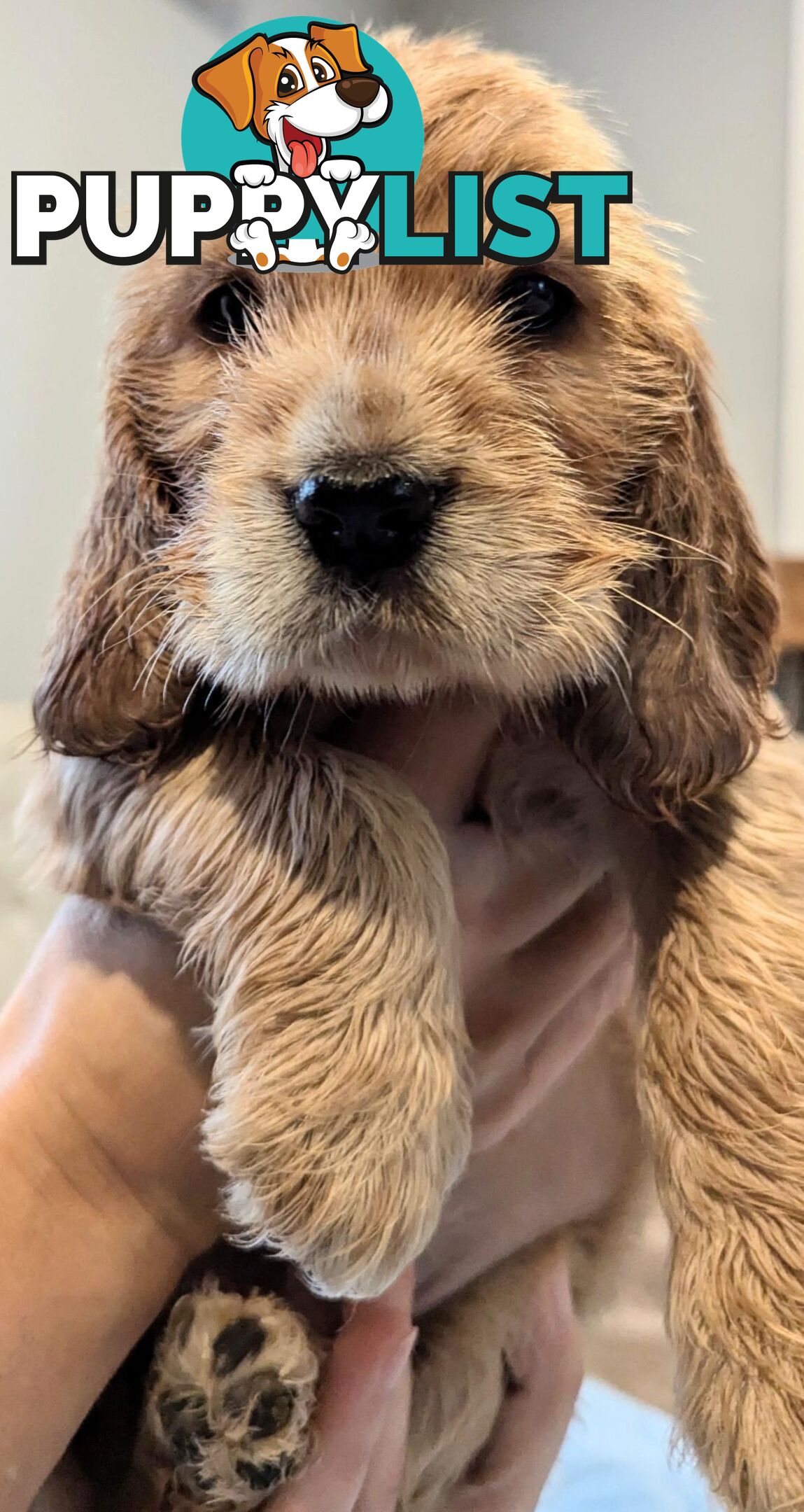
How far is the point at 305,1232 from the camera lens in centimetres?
99

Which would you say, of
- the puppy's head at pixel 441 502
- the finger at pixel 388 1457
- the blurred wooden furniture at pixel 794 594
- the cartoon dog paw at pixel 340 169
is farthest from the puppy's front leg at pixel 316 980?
the blurred wooden furniture at pixel 794 594

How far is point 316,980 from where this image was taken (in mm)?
1045

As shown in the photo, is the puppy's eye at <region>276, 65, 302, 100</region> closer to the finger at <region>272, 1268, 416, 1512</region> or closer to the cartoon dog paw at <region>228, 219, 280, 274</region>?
the cartoon dog paw at <region>228, 219, 280, 274</region>

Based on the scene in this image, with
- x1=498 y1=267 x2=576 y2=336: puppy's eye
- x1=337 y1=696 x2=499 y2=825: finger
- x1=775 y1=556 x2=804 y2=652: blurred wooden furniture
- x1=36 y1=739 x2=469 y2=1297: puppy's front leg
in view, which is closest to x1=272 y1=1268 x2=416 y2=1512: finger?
x1=36 y1=739 x2=469 y2=1297: puppy's front leg

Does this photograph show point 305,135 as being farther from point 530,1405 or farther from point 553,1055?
point 530,1405

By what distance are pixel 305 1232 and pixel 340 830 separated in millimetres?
377

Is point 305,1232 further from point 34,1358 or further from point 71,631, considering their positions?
point 71,631

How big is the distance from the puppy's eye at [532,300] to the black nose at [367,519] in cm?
29

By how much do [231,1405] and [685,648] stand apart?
3.08 ft

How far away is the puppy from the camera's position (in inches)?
36.9

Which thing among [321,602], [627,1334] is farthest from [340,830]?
[627,1334]

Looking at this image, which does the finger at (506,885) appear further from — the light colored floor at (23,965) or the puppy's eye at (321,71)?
the light colored floor at (23,965)

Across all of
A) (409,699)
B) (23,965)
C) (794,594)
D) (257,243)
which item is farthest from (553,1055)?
(794,594)

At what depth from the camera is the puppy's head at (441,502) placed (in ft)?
2.97
